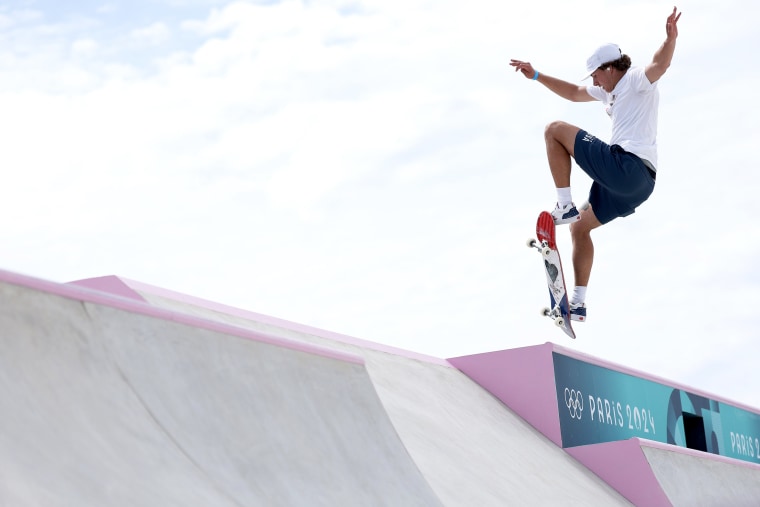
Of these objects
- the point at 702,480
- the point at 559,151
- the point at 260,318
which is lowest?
the point at 702,480

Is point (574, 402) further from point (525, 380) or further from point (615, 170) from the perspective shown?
point (615, 170)

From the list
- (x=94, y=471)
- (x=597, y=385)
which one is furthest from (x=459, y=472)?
(x=597, y=385)

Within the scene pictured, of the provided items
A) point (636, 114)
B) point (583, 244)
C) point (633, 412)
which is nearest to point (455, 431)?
point (583, 244)

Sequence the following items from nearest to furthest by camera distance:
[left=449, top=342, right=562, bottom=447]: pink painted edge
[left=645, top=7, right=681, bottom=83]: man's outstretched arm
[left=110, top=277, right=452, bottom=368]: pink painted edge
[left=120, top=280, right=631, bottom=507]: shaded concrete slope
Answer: [left=110, top=277, right=452, bottom=368]: pink painted edge < [left=120, top=280, right=631, bottom=507]: shaded concrete slope < [left=645, top=7, right=681, bottom=83]: man's outstretched arm < [left=449, top=342, right=562, bottom=447]: pink painted edge

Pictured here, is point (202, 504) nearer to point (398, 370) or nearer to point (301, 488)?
point (301, 488)

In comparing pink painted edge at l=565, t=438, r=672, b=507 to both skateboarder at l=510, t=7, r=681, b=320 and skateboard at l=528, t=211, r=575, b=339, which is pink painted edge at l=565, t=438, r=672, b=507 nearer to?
skateboard at l=528, t=211, r=575, b=339

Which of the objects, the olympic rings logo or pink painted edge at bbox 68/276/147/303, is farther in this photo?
the olympic rings logo

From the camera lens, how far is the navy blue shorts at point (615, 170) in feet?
26.8

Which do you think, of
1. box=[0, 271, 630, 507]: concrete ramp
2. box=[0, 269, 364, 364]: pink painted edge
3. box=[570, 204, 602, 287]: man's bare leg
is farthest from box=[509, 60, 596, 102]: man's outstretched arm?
box=[0, 269, 364, 364]: pink painted edge

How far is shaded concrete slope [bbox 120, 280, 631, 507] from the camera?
7020 millimetres

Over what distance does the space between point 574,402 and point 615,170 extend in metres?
3.43

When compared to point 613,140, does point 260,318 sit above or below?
below

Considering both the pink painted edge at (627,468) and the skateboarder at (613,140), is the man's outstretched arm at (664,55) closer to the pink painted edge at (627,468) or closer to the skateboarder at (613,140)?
the skateboarder at (613,140)

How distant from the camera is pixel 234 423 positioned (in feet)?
16.3
